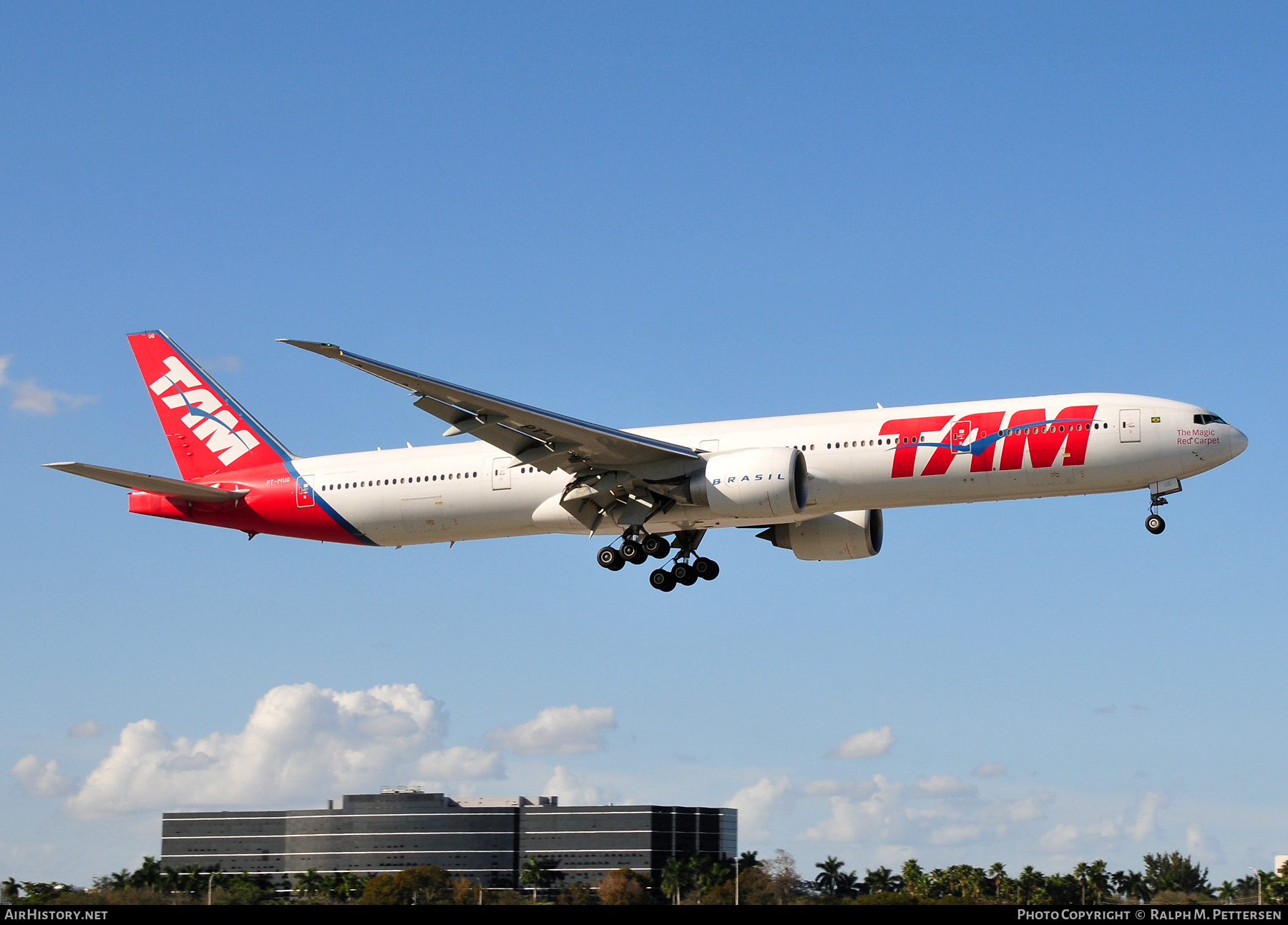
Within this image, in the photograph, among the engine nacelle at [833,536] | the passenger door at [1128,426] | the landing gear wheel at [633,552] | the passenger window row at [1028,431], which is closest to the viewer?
the passenger door at [1128,426]

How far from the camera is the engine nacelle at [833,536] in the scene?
37688 millimetres

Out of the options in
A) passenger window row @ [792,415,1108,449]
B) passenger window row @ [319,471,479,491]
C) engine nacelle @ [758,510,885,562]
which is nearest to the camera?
passenger window row @ [792,415,1108,449]

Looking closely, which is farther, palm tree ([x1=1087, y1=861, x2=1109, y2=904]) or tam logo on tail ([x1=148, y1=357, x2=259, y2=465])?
palm tree ([x1=1087, y1=861, x2=1109, y2=904])

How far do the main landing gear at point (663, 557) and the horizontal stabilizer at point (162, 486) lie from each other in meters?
11.1

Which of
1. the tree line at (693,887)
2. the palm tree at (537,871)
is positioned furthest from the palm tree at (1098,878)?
the palm tree at (537,871)

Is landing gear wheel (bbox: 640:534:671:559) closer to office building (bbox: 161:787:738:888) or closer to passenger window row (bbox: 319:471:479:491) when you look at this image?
passenger window row (bbox: 319:471:479:491)

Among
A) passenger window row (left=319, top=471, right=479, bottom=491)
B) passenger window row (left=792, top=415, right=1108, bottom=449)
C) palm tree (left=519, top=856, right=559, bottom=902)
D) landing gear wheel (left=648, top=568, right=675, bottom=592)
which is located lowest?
palm tree (left=519, top=856, right=559, bottom=902)

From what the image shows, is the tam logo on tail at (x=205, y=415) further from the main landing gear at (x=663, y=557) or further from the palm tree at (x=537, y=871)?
the palm tree at (x=537, y=871)

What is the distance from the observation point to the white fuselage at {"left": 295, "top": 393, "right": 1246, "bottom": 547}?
31375 mm

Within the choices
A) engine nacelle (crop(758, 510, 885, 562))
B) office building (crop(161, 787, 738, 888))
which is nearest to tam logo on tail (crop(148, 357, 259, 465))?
engine nacelle (crop(758, 510, 885, 562))

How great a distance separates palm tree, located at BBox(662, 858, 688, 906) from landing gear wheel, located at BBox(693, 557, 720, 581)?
53.1 ft

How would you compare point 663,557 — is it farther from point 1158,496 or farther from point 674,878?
point 674,878

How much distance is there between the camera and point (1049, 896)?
60.8 m

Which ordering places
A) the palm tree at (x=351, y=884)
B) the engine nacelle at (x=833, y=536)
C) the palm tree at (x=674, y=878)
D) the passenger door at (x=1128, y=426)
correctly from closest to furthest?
1. the passenger door at (x=1128, y=426)
2. the engine nacelle at (x=833, y=536)
3. the palm tree at (x=674, y=878)
4. the palm tree at (x=351, y=884)
